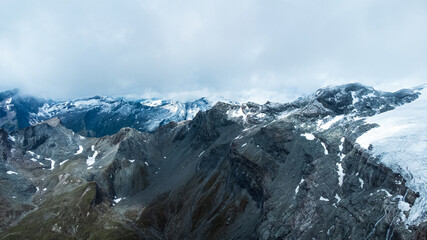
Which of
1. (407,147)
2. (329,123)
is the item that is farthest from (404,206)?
(329,123)

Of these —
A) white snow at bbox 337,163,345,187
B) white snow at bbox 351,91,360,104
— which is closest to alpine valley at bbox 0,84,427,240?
white snow at bbox 351,91,360,104

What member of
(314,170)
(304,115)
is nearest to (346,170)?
(314,170)

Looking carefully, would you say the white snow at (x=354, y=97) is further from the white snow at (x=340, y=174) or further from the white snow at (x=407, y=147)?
the white snow at (x=340, y=174)

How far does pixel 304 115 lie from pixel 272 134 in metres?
25.2

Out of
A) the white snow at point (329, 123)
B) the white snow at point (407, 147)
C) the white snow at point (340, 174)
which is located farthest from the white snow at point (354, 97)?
the white snow at point (340, 174)

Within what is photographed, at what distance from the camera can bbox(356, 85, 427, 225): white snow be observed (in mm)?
69250

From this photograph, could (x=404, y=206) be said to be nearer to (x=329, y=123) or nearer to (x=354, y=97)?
(x=329, y=123)

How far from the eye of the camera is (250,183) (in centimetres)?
15075

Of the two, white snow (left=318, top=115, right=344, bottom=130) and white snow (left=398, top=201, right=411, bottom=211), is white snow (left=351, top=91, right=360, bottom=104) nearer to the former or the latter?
white snow (left=318, top=115, right=344, bottom=130)

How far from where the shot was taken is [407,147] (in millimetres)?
86250

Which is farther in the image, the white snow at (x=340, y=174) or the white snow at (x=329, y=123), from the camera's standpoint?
the white snow at (x=329, y=123)

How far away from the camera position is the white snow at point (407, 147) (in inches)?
2726

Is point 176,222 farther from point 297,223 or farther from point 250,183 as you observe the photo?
point 297,223

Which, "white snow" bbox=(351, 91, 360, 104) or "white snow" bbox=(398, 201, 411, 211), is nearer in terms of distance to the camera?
"white snow" bbox=(398, 201, 411, 211)
